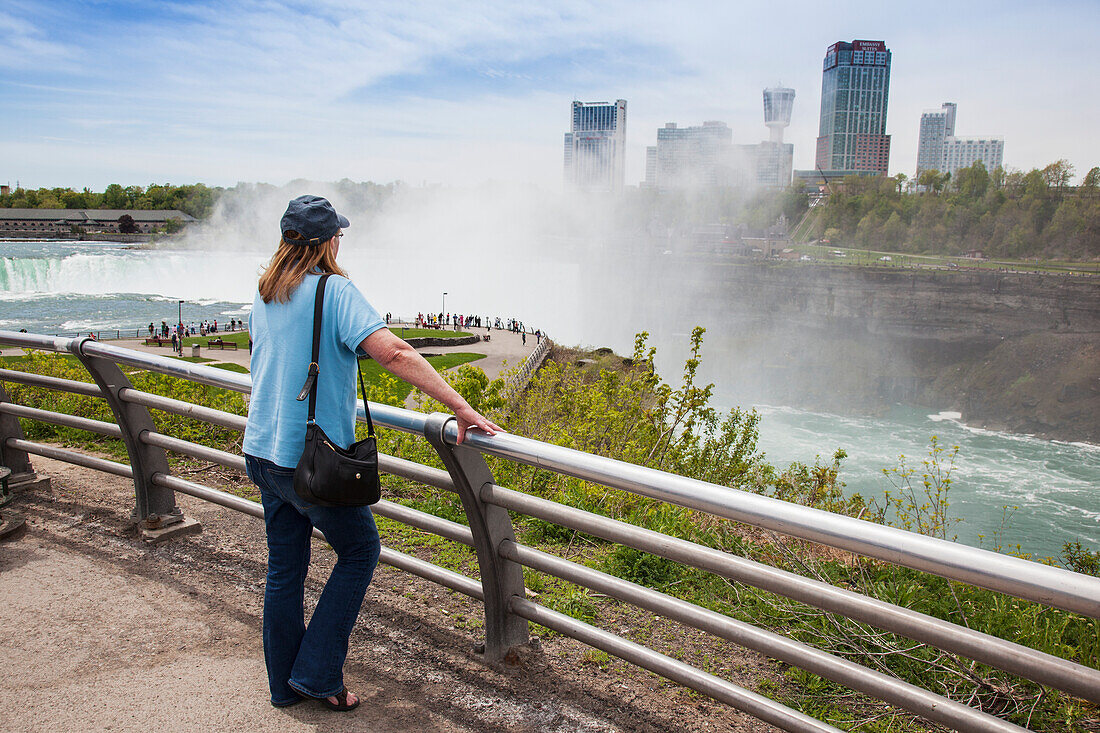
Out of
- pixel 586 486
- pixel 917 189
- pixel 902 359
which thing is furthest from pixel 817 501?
pixel 917 189

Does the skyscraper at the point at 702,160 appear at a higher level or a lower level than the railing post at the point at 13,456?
higher

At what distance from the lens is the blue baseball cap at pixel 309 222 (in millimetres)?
2301

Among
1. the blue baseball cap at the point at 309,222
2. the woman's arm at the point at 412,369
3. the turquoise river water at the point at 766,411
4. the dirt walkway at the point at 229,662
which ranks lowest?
the turquoise river water at the point at 766,411

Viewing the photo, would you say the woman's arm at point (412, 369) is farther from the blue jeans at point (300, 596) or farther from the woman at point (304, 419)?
the blue jeans at point (300, 596)

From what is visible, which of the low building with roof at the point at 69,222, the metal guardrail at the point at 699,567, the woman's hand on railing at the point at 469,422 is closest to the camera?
the metal guardrail at the point at 699,567

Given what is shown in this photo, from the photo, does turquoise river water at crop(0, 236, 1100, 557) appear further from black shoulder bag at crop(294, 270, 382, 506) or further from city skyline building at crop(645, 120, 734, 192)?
city skyline building at crop(645, 120, 734, 192)

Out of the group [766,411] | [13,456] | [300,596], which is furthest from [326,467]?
[766,411]

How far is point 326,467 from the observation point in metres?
2.15

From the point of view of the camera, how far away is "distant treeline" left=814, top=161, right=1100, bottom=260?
373 ft

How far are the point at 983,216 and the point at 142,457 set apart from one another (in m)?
140

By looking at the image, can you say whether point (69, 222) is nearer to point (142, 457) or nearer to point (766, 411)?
point (766, 411)

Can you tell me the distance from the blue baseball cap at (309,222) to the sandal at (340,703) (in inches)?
58.3

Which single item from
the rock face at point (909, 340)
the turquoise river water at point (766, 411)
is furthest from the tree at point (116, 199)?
the rock face at point (909, 340)

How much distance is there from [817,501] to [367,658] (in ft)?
21.1
